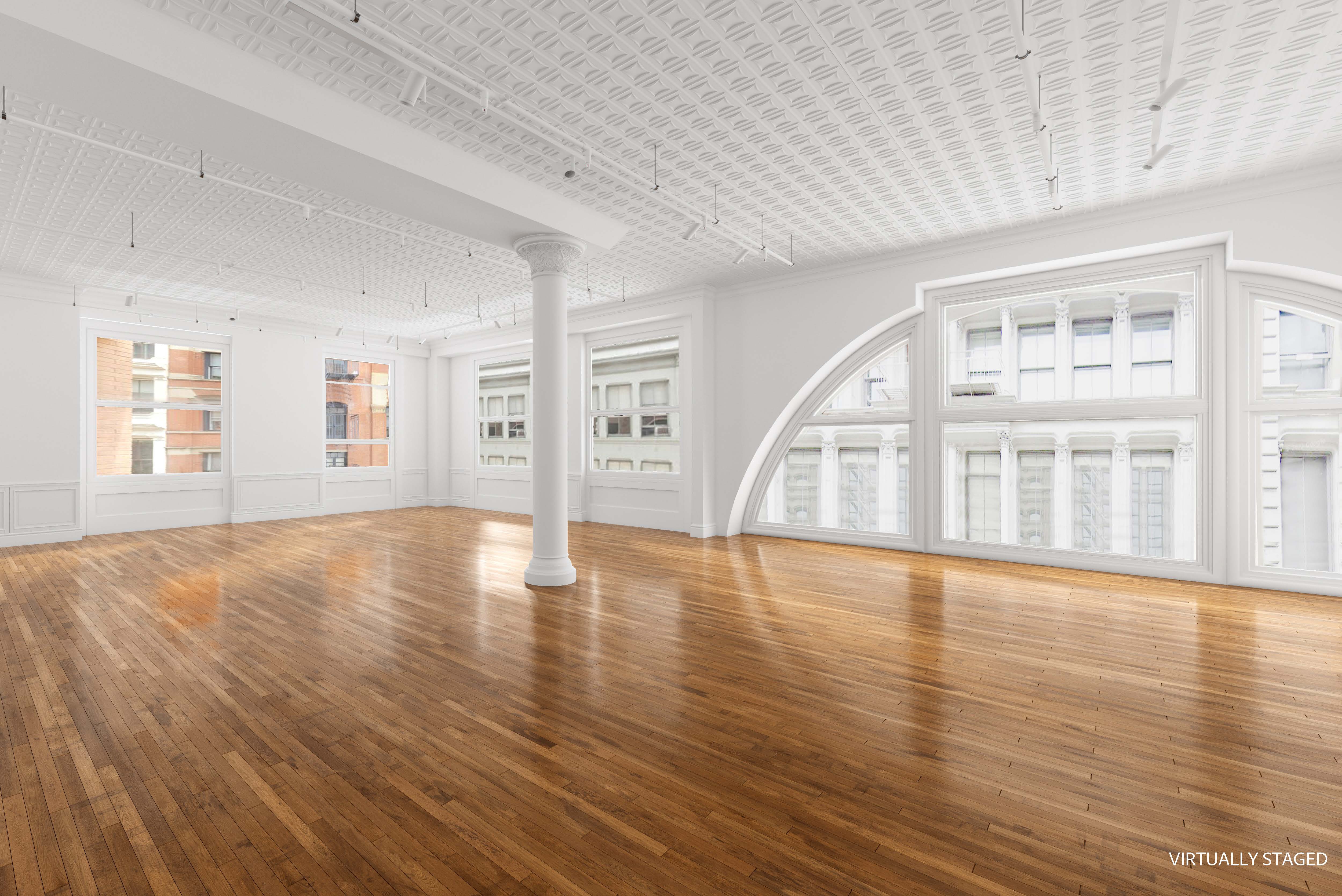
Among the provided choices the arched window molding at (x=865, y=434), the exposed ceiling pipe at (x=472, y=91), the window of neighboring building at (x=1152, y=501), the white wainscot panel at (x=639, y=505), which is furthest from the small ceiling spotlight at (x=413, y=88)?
the window of neighboring building at (x=1152, y=501)

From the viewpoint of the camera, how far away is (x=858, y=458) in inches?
315

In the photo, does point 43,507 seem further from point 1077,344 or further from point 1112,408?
point 1112,408

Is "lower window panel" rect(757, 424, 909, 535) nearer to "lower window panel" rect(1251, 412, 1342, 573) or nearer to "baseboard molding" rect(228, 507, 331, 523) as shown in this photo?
"lower window panel" rect(1251, 412, 1342, 573)

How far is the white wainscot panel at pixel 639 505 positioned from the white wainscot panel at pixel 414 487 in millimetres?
4942

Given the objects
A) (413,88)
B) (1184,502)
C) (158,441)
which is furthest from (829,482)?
(158,441)

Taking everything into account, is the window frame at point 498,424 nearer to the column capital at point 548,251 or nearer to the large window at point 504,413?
the large window at point 504,413

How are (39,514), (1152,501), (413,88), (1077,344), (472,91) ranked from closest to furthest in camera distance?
(413,88) → (472,91) → (1152,501) → (1077,344) → (39,514)

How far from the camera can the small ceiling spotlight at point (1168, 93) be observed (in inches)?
118

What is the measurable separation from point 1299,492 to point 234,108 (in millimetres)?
8778

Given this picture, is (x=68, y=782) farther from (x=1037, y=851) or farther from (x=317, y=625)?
(x=1037, y=851)

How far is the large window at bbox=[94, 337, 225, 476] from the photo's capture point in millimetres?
9328

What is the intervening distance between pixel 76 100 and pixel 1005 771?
5.81m

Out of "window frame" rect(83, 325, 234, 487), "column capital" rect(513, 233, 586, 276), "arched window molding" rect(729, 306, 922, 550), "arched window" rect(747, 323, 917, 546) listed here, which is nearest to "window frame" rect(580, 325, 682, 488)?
"arched window molding" rect(729, 306, 922, 550)

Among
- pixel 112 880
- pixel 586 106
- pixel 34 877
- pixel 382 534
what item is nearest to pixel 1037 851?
pixel 112 880
